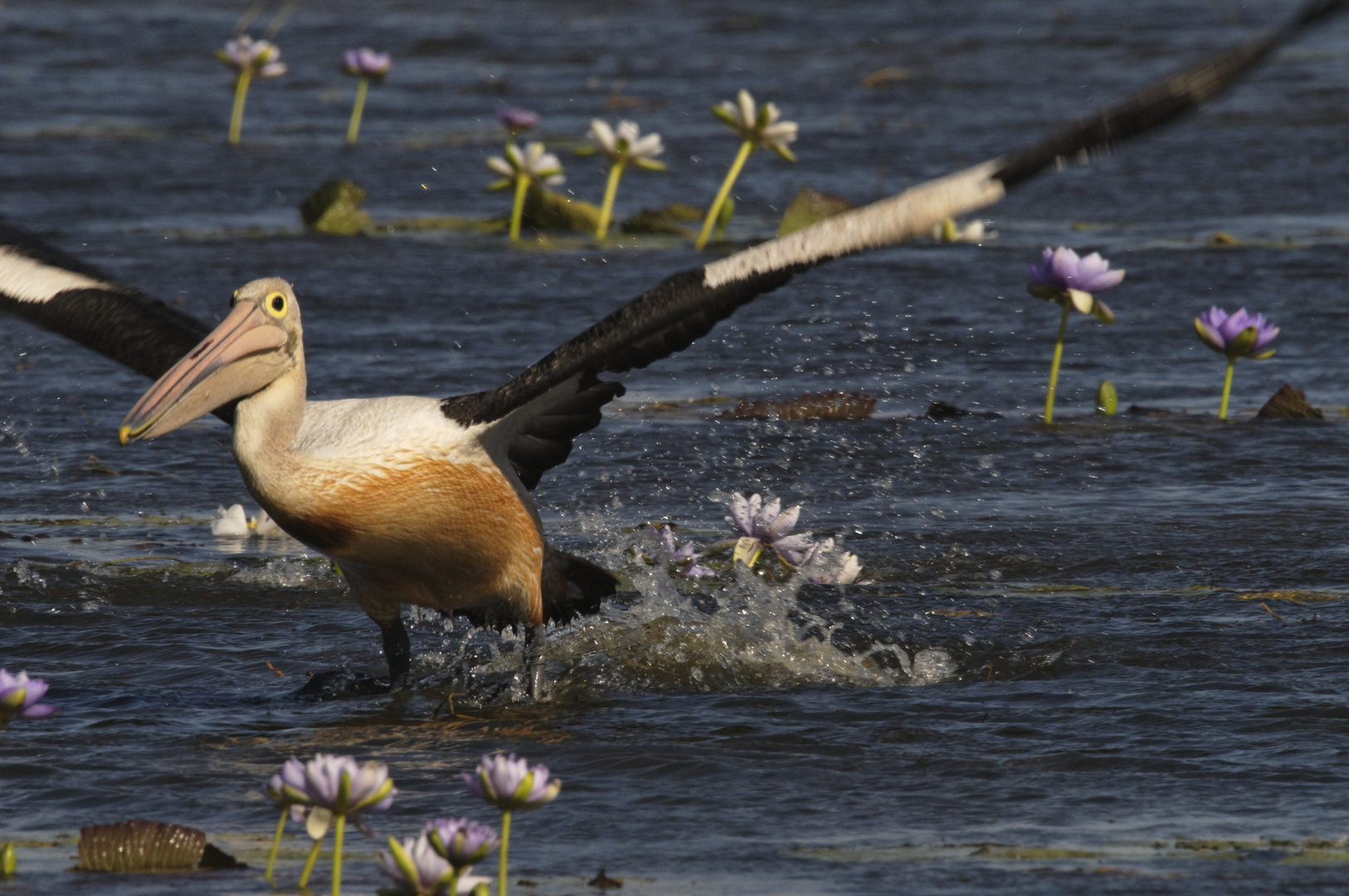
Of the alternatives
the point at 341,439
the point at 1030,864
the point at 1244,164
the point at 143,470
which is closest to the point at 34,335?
the point at 143,470

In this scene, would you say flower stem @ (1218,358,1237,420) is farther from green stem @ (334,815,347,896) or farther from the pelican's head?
green stem @ (334,815,347,896)

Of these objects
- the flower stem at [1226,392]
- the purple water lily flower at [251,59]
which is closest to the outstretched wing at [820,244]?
the flower stem at [1226,392]

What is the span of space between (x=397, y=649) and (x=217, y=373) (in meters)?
0.98

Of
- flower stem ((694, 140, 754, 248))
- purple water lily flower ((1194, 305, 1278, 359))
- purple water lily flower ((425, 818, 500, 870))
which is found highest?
flower stem ((694, 140, 754, 248))

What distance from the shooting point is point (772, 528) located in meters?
5.55

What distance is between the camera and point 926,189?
487cm

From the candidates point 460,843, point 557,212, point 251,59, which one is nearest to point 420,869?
point 460,843

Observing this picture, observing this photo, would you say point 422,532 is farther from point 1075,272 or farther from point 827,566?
point 1075,272

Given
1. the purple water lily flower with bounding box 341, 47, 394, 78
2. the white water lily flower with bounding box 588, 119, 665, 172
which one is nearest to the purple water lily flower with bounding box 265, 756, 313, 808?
the white water lily flower with bounding box 588, 119, 665, 172

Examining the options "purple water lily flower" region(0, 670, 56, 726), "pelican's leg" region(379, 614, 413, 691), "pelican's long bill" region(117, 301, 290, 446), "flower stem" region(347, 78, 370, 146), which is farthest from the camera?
"flower stem" region(347, 78, 370, 146)

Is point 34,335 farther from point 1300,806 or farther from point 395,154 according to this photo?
point 1300,806

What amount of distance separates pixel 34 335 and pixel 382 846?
18.0 feet

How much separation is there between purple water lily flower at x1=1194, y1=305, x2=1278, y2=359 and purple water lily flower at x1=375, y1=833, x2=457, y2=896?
15.4 feet

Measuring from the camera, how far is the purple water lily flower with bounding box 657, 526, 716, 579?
18.4 feet
